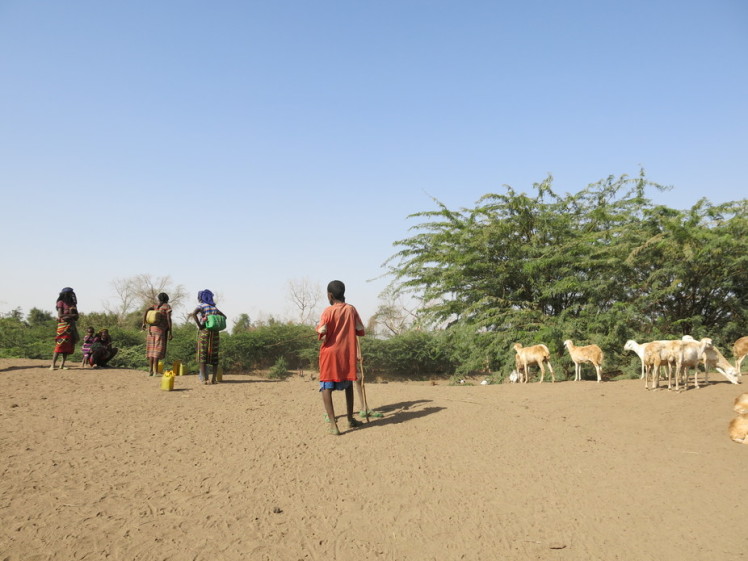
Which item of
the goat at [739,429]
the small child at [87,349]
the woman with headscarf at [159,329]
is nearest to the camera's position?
the goat at [739,429]

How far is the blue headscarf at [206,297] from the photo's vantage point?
9.63 meters

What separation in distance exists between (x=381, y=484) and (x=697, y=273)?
10.5 metres

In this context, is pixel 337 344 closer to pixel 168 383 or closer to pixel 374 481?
pixel 374 481

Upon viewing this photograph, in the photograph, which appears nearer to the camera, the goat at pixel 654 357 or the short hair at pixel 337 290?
the short hair at pixel 337 290

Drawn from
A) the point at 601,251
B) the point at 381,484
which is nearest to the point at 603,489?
the point at 381,484

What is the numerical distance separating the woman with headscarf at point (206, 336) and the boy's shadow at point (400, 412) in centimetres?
400

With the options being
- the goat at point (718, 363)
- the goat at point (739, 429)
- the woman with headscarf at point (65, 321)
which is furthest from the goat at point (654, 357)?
the woman with headscarf at point (65, 321)

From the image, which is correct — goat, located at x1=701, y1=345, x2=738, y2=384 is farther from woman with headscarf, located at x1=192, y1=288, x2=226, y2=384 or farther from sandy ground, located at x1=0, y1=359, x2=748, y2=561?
woman with headscarf, located at x1=192, y1=288, x2=226, y2=384

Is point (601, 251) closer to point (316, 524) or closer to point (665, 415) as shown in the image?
point (665, 415)

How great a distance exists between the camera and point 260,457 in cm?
524

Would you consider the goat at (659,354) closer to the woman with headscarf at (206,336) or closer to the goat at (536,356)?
the goat at (536,356)

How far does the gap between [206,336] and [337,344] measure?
14.5ft

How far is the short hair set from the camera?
643cm

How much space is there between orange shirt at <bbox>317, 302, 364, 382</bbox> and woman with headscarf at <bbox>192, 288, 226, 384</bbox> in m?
4.18
